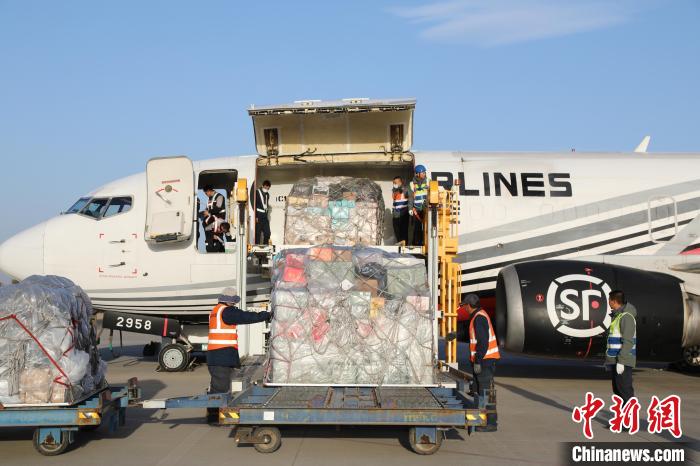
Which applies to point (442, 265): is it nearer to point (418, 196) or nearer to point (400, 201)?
point (418, 196)

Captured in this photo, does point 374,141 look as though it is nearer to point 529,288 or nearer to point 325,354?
point 529,288

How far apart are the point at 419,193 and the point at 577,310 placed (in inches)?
126

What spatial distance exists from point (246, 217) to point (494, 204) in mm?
5271

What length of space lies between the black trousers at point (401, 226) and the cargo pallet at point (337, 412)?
4.29m

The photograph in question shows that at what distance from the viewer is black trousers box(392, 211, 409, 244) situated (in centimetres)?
1202

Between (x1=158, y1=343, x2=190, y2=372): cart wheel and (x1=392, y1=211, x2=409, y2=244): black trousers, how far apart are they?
4884 millimetres

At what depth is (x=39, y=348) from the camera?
24.8ft

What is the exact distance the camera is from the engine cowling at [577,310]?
11.6m

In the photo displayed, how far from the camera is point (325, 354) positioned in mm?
8250

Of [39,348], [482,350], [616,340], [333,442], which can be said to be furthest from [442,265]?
[39,348]

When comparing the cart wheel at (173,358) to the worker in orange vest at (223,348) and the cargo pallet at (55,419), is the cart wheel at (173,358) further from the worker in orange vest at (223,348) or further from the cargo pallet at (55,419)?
the cargo pallet at (55,419)

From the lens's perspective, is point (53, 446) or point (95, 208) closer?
point (53, 446)

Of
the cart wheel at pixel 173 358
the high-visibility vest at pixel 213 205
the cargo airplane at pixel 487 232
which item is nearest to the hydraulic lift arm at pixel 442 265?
the cargo airplane at pixel 487 232

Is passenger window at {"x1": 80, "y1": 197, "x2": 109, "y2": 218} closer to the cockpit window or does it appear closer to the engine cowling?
the cockpit window
